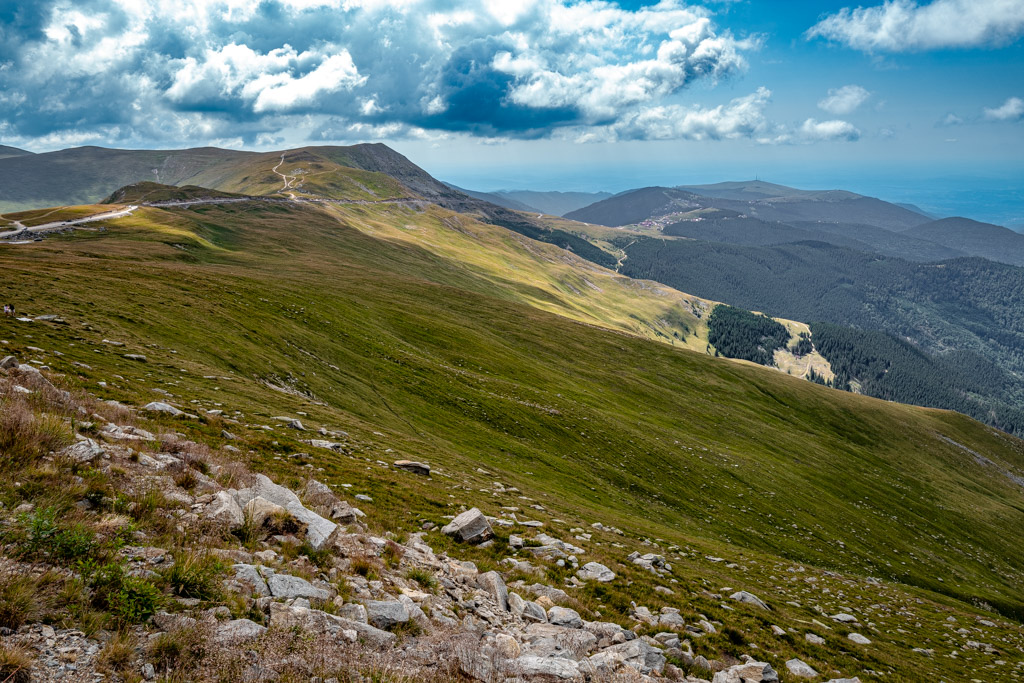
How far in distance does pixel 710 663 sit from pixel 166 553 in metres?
13.9

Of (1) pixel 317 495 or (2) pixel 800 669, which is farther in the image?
(2) pixel 800 669

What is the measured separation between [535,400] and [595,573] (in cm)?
4159

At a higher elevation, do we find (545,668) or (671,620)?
(545,668)

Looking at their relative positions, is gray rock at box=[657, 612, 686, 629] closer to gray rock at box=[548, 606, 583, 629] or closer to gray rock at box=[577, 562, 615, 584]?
gray rock at box=[577, 562, 615, 584]

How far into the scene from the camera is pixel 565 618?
1253cm

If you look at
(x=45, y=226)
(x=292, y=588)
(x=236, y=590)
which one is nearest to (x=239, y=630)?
(x=236, y=590)

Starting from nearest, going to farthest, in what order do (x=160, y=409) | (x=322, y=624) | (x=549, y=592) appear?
1. (x=322, y=624)
2. (x=549, y=592)
3. (x=160, y=409)

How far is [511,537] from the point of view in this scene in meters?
18.1

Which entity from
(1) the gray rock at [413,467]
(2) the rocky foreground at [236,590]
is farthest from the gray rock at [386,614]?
(1) the gray rock at [413,467]

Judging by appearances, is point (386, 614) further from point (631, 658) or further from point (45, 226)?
point (45, 226)

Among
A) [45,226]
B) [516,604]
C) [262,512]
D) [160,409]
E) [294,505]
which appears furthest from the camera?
[45,226]

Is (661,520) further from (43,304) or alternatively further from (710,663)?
(43,304)

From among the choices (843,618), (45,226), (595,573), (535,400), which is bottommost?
(843,618)

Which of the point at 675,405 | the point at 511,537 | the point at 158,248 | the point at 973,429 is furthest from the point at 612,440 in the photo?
the point at 973,429
